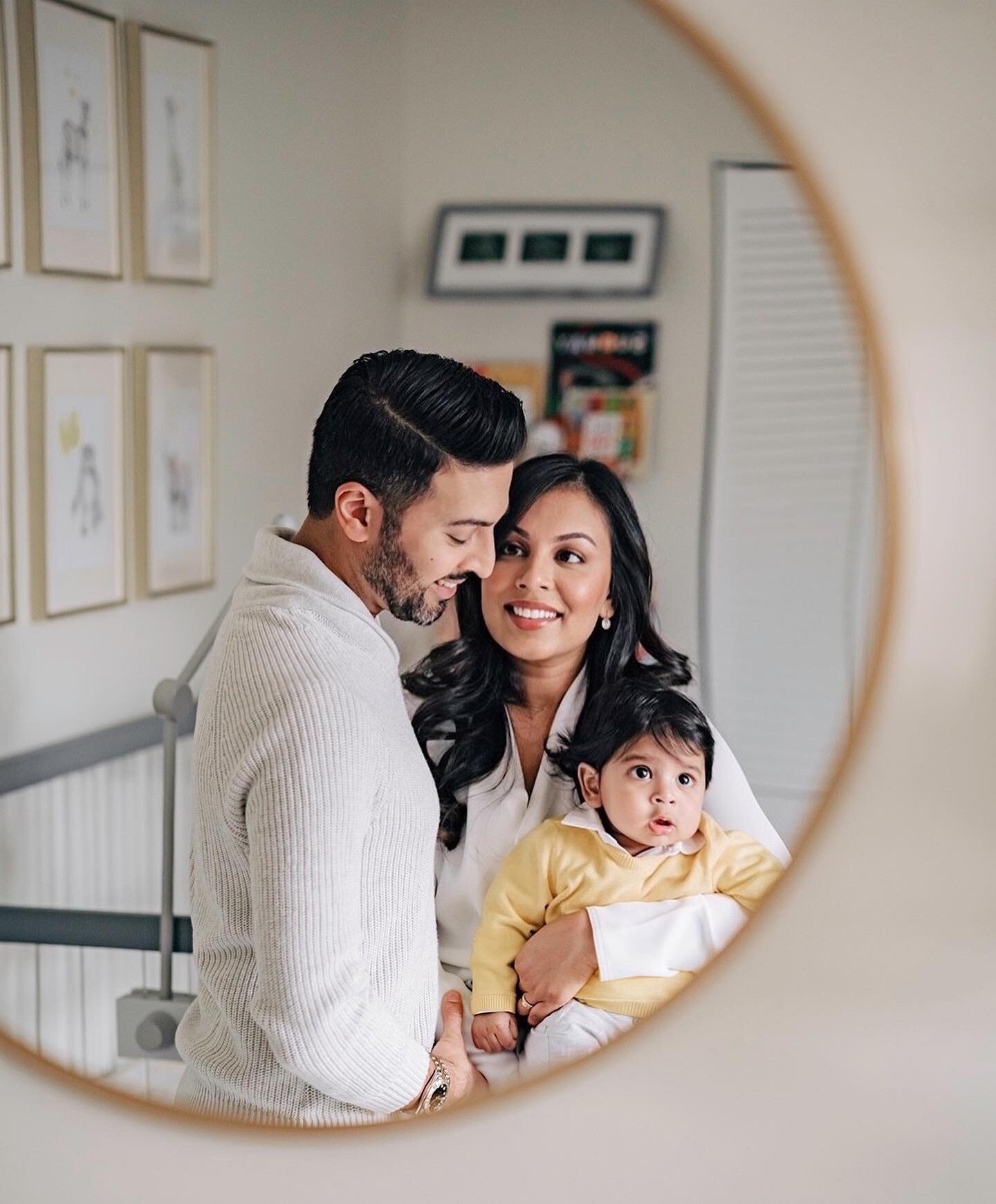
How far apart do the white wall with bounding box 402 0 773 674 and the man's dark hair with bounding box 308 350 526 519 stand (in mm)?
39

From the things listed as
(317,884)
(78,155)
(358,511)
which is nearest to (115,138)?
(78,155)

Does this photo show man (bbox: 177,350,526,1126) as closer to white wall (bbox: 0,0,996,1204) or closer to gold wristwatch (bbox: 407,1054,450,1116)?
gold wristwatch (bbox: 407,1054,450,1116)

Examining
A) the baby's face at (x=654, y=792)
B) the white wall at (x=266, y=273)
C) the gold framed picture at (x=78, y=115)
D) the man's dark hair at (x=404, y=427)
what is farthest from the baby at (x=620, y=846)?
the gold framed picture at (x=78, y=115)

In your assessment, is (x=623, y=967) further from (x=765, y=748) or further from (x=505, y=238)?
(x=505, y=238)

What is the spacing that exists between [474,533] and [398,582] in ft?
0.25

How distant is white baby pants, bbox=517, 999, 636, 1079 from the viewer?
1.06 meters

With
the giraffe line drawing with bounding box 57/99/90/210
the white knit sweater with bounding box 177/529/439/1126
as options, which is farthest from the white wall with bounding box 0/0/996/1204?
the giraffe line drawing with bounding box 57/99/90/210

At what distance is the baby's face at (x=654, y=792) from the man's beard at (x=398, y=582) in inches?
7.6

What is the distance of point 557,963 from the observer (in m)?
1.03

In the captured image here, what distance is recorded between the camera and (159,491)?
111 cm

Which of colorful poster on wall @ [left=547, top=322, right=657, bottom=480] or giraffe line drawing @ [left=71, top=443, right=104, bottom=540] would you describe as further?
giraffe line drawing @ [left=71, top=443, right=104, bottom=540]

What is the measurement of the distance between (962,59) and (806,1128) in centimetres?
91

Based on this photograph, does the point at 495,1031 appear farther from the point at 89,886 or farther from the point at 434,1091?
the point at 89,886

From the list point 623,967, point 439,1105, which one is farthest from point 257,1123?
point 623,967
